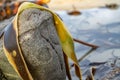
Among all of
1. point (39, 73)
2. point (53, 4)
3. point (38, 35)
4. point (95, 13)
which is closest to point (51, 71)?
point (39, 73)

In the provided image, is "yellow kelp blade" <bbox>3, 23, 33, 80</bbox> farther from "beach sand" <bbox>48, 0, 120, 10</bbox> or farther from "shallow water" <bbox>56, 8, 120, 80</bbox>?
"beach sand" <bbox>48, 0, 120, 10</bbox>

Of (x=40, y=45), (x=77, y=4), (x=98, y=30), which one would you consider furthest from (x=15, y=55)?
(x=77, y=4)

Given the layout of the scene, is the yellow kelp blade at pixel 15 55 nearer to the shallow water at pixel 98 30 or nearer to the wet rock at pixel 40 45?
the wet rock at pixel 40 45

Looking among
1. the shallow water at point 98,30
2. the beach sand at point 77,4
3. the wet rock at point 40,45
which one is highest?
the wet rock at point 40,45

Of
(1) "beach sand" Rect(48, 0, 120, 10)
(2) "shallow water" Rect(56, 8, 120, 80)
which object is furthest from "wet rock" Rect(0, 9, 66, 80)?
(1) "beach sand" Rect(48, 0, 120, 10)

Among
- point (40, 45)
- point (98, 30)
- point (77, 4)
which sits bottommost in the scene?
point (77, 4)

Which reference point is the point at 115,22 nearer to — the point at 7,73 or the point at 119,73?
the point at 119,73

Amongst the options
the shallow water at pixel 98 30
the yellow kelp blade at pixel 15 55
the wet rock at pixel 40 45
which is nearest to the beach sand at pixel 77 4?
the shallow water at pixel 98 30

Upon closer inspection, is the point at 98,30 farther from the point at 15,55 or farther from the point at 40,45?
the point at 15,55
